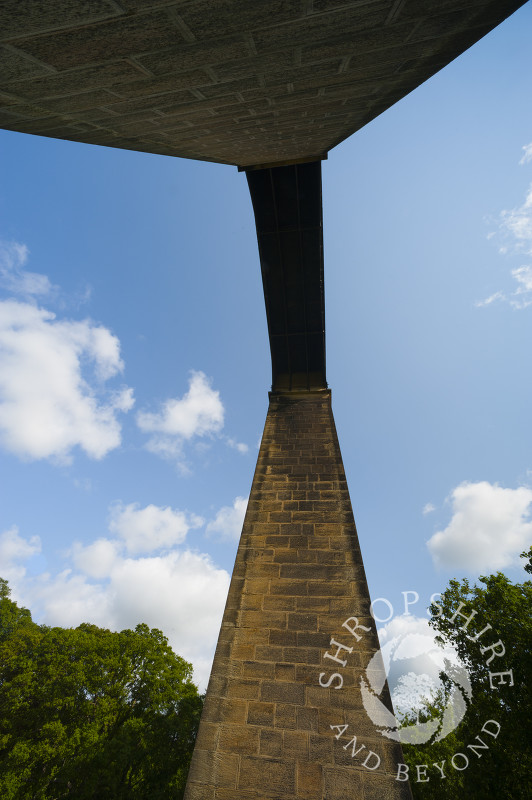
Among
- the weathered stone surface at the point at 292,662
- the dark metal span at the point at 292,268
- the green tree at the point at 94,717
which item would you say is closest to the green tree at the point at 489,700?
the weathered stone surface at the point at 292,662

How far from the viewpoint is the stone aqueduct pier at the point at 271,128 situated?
236 centimetres

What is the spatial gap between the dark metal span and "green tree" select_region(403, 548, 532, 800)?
7.29m

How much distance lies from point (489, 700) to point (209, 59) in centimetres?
1574

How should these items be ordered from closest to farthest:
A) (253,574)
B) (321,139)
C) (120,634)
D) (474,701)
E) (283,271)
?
1. (253,574)
2. (321,139)
3. (283,271)
4. (474,701)
5. (120,634)

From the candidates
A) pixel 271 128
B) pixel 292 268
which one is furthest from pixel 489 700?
pixel 271 128

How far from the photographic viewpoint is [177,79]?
3002mm

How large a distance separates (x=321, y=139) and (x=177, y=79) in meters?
3.63

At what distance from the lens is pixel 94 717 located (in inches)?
524

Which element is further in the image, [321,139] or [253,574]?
[321,139]

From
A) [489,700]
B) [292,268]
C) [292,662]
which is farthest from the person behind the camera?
[489,700]

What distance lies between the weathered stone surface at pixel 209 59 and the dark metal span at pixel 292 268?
3089mm

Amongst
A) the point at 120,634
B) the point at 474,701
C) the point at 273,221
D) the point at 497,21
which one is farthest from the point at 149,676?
the point at 497,21

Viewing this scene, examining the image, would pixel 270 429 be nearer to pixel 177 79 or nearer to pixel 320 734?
pixel 320 734

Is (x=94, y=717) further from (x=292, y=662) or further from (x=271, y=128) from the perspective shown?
(x=271, y=128)
